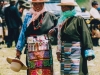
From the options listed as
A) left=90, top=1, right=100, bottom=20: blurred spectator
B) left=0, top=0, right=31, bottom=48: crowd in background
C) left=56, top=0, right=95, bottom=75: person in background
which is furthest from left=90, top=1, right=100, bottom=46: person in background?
left=56, top=0, right=95, bottom=75: person in background

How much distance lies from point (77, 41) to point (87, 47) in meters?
0.19

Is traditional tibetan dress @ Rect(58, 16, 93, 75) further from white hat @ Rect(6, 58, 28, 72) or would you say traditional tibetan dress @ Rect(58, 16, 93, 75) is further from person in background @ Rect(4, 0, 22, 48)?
person in background @ Rect(4, 0, 22, 48)

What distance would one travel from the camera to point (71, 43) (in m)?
6.47

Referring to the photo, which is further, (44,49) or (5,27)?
(5,27)

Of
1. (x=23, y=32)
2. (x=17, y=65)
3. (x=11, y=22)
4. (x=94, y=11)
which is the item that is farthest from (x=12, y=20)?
(x=17, y=65)

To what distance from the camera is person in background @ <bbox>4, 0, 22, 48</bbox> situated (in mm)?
16672

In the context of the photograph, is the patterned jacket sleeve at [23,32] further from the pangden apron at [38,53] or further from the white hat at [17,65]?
the white hat at [17,65]

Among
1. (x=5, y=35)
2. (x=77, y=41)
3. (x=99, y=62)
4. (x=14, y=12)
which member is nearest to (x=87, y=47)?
(x=77, y=41)

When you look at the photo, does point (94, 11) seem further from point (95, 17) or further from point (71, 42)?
point (71, 42)

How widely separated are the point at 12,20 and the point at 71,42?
34.9ft

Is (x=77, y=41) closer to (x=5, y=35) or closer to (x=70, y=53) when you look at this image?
(x=70, y=53)

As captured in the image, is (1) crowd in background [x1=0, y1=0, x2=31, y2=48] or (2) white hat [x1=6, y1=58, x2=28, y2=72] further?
(1) crowd in background [x1=0, y1=0, x2=31, y2=48]

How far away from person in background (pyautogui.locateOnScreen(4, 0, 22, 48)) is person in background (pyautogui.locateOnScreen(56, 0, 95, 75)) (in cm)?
1012

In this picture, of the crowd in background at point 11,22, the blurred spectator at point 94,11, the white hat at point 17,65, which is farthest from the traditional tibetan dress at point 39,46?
the blurred spectator at point 94,11
